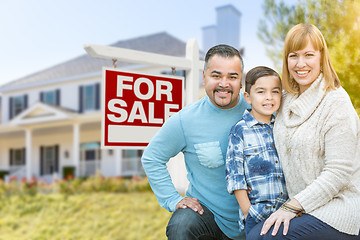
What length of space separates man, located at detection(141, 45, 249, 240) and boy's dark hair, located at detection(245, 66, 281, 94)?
171mm

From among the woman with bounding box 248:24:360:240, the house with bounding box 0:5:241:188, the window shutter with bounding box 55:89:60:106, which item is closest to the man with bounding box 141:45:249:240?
the woman with bounding box 248:24:360:240

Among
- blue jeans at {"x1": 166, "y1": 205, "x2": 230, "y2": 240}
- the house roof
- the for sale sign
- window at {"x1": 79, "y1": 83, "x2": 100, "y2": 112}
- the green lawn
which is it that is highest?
the house roof

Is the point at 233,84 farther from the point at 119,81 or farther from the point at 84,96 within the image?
the point at 84,96

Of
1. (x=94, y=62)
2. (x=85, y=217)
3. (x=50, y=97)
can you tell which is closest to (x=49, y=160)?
(x=50, y=97)

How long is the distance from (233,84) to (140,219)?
6547mm

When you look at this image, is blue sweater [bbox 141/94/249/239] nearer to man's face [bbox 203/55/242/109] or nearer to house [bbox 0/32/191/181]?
man's face [bbox 203/55/242/109]

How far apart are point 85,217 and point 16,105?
48.8 feet

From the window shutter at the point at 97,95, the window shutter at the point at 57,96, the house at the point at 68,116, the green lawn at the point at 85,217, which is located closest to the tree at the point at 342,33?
the green lawn at the point at 85,217

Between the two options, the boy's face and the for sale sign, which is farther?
the for sale sign

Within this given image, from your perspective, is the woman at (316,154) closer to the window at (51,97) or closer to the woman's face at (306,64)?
the woman's face at (306,64)

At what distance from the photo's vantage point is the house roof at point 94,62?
18422mm

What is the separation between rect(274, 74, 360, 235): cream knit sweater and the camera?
2.15 metres

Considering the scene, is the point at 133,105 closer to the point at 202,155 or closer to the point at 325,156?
the point at 202,155

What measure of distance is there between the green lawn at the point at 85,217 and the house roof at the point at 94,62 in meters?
8.24
